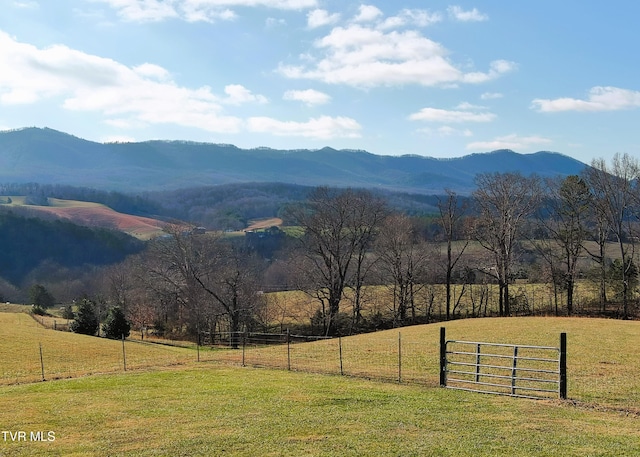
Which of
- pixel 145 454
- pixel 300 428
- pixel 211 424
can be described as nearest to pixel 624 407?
pixel 300 428

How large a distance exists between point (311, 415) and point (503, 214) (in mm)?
45978

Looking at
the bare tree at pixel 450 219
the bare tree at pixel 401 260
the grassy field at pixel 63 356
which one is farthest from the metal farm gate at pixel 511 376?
the bare tree at pixel 450 219

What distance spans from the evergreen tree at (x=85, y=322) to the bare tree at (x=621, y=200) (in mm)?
54906

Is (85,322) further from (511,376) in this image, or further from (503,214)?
(511,376)

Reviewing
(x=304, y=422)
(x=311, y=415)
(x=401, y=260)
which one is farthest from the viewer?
(x=401, y=260)

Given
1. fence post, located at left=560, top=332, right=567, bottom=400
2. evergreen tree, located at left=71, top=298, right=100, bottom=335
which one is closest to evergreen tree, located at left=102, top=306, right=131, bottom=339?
evergreen tree, located at left=71, top=298, right=100, bottom=335

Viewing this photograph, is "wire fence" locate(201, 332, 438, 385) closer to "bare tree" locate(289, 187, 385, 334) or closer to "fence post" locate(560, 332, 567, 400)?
"fence post" locate(560, 332, 567, 400)

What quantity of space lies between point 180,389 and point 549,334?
85.5ft

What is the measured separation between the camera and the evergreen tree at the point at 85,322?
2108 inches

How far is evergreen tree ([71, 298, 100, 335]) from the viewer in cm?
5353

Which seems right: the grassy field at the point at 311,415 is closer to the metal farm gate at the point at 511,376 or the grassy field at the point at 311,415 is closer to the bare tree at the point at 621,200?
the metal farm gate at the point at 511,376

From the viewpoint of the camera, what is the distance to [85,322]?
53750 millimetres

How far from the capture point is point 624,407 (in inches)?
581

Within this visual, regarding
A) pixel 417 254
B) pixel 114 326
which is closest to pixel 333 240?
pixel 417 254
